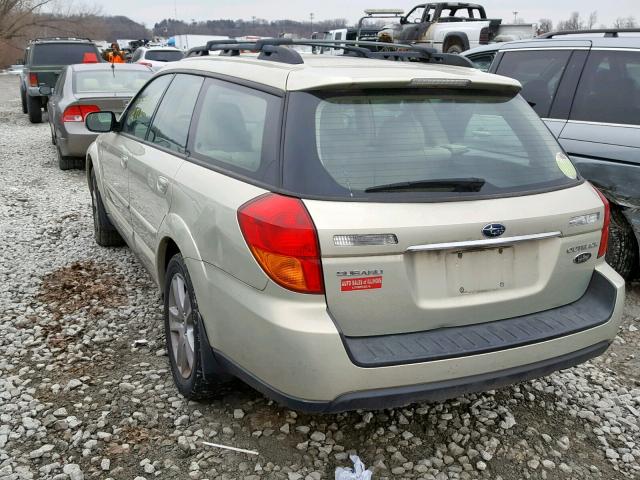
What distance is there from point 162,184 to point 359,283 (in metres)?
1.54

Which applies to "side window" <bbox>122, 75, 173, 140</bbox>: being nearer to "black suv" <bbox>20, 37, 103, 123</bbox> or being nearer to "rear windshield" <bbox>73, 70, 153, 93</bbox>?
"rear windshield" <bbox>73, 70, 153, 93</bbox>

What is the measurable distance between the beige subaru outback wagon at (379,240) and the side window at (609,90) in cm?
181

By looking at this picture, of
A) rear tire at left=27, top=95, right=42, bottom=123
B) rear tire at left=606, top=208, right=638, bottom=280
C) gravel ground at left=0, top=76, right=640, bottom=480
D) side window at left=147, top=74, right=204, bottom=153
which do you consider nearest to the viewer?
gravel ground at left=0, top=76, right=640, bottom=480

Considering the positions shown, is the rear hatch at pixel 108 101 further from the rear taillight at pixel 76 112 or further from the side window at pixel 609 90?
the side window at pixel 609 90

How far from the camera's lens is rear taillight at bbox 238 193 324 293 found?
240 cm

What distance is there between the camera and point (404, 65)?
10.5ft

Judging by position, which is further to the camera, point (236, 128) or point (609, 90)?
point (609, 90)


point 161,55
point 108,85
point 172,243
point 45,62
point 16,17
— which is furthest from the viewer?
point 16,17

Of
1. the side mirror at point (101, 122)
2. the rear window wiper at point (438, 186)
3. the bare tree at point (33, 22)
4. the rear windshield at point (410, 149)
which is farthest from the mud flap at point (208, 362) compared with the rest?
the bare tree at point (33, 22)

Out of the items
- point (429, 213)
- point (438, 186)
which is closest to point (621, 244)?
point (438, 186)

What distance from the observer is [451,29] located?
16828 mm

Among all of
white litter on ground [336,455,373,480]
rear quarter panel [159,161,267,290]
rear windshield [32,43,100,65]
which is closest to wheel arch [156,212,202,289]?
rear quarter panel [159,161,267,290]

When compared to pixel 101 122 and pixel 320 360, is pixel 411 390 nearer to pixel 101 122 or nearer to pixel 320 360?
pixel 320 360

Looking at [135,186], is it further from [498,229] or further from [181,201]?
[498,229]
